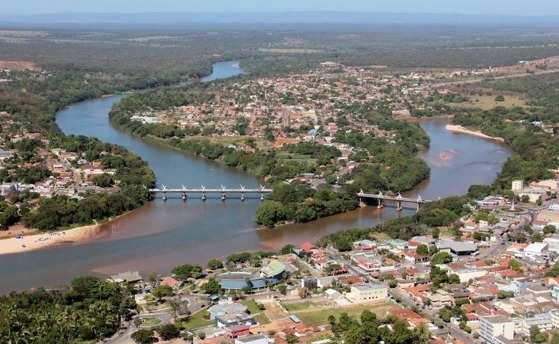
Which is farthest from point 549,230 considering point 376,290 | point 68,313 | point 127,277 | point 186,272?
point 68,313

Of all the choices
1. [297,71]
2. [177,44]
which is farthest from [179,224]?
[177,44]

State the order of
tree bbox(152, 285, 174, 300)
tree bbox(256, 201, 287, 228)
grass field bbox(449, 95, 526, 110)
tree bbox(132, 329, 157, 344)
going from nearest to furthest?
tree bbox(132, 329, 157, 344) → tree bbox(152, 285, 174, 300) → tree bbox(256, 201, 287, 228) → grass field bbox(449, 95, 526, 110)

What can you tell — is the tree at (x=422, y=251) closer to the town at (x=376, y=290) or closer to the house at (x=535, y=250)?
Answer: the town at (x=376, y=290)

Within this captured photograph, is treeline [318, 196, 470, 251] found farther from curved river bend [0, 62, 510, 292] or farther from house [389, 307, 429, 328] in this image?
house [389, 307, 429, 328]

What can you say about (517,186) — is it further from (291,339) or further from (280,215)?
(291,339)

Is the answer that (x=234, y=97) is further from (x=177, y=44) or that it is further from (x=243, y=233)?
(x=177, y=44)

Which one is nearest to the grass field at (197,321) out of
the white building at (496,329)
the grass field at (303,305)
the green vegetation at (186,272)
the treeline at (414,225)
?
the grass field at (303,305)

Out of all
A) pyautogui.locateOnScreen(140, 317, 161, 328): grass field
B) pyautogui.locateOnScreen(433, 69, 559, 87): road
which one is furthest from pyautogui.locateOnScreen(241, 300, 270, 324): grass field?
pyautogui.locateOnScreen(433, 69, 559, 87): road
